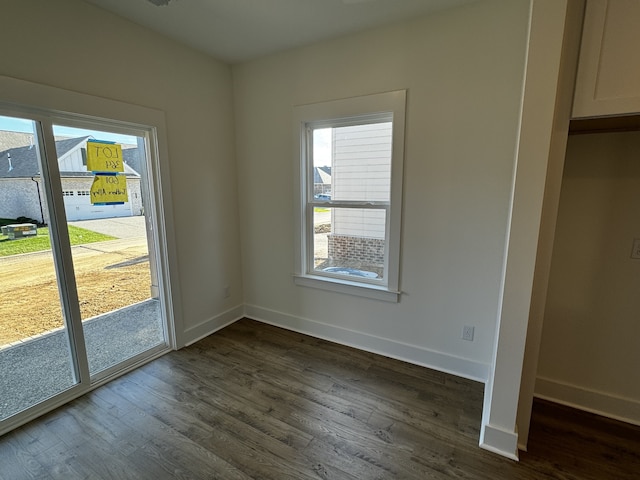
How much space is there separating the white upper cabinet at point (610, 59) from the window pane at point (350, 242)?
1454 millimetres

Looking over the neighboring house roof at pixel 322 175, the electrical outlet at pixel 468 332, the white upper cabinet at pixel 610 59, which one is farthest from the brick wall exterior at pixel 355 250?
the white upper cabinet at pixel 610 59

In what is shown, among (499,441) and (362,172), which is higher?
(362,172)

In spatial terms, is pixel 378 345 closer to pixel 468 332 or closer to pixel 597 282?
pixel 468 332

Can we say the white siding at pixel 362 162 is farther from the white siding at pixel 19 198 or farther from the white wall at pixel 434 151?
the white siding at pixel 19 198

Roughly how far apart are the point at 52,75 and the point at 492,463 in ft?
11.3

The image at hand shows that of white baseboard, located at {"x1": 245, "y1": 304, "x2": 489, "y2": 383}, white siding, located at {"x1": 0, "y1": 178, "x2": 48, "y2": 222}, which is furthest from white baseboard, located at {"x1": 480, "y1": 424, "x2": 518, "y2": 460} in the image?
white siding, located at {"x1": 0, "y1": 178, "x2": 48, "y2": 222}

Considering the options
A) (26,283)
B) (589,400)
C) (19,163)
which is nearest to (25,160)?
(19,163)

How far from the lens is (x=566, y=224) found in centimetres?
189

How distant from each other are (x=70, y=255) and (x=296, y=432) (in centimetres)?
193

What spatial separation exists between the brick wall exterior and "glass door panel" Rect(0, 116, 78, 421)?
6.94 ft

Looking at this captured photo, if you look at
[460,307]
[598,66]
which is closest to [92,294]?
[460,307]

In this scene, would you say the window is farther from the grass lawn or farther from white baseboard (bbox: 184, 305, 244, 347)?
the grass lawn

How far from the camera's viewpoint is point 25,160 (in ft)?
5.91

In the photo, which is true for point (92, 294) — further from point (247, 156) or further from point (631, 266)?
point (631, 266)
